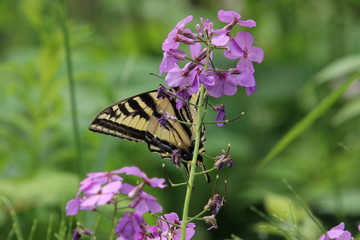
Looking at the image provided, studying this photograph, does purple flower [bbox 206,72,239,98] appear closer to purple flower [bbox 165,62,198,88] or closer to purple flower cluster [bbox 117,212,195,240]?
purple flower [bbox 165,62,198,88]

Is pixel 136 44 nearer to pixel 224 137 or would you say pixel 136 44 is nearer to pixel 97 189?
pixel 224 137

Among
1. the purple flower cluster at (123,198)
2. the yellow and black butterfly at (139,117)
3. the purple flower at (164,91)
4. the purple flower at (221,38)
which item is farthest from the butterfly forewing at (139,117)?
the purple flower cluster at (123,198)

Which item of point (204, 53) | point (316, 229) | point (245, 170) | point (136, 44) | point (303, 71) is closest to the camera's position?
point (204, 53)

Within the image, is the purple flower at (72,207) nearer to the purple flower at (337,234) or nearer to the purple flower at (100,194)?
the purple flower at (100,194)

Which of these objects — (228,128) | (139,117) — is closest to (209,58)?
(139,117)

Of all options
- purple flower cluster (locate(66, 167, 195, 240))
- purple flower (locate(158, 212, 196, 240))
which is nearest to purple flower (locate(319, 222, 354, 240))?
purple flower (locate(158, 212, 196, 240))

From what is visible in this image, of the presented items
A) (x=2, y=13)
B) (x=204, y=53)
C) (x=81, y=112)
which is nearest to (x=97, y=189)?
(x=204, y=53)
